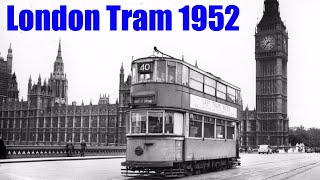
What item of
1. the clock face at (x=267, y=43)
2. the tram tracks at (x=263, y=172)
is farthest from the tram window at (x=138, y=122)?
the clock face at (x=267, y=43)

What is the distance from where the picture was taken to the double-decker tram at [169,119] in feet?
55.1

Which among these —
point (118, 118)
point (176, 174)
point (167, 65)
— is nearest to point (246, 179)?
point (176, 174)

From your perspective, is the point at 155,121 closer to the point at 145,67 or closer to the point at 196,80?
the point at 145,67

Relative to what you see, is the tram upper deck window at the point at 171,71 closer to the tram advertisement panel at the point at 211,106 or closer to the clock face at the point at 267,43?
the tram advertisement panel at the point at 211,106

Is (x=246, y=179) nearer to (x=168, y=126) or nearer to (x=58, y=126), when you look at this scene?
(x=168, y=126)

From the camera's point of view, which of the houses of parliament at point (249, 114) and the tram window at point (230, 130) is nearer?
the tram window at point (230, 130)

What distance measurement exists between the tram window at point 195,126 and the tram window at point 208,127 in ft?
1.93

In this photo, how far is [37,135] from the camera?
113375mm

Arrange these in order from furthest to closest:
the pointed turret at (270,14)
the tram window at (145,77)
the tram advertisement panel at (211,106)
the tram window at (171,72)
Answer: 1. the pointed turret at (270,14)
2. the tram advertisement panel at (211,106)
3. the tram window at (171,72)
4. the tram window at (145,77)

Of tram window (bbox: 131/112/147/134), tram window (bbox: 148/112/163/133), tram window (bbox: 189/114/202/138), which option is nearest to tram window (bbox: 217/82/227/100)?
tram window (bbox: 189/114/202/138)

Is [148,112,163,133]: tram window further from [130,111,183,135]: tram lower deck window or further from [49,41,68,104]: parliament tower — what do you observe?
[49,41,68,104]: parliament tower

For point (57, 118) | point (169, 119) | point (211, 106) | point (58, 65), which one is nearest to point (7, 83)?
point (58, 65)

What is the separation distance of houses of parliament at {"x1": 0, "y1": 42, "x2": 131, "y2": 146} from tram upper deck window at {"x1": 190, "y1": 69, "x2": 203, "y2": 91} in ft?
237

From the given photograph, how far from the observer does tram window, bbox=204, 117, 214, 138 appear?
19.8 m
